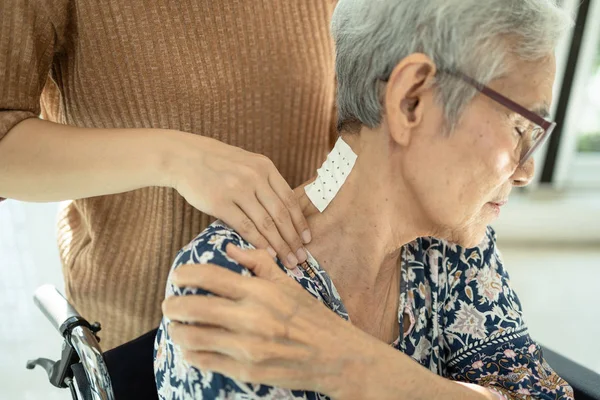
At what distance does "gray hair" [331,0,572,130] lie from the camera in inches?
39.3

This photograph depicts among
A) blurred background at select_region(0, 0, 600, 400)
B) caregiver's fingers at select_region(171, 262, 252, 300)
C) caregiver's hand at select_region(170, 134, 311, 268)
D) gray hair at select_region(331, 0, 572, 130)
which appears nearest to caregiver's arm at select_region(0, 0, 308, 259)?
caregiver's hand at select_region(170, 134, 311, 268)

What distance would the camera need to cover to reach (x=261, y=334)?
0.90m

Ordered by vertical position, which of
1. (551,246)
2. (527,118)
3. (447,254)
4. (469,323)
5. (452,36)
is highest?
(452,36)

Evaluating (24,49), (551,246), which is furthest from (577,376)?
(551,246)

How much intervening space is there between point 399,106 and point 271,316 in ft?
1.30

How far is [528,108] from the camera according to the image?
3.46 feet

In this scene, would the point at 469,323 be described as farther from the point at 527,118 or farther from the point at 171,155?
the point at 171,155

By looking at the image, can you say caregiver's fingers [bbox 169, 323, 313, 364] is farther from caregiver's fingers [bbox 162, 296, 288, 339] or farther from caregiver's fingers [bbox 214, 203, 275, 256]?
caregiver's fingers [bbox 214, 203, 275, 256]

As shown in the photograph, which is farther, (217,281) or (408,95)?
(408,95)

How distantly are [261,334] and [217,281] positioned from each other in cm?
10

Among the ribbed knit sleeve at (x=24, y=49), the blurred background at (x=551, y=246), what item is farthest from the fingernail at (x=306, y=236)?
the blurred background at (x=551, y=246)

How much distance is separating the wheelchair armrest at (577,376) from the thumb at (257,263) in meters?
0.73

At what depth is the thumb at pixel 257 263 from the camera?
3.33ft

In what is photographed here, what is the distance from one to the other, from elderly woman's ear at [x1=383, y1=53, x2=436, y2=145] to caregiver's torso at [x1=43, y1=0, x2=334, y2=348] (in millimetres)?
350
